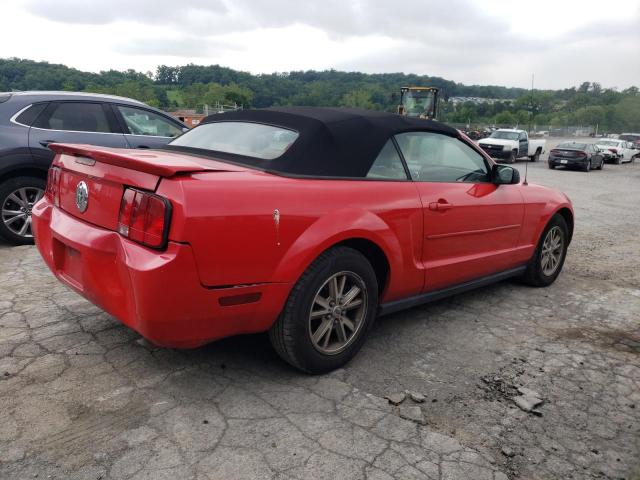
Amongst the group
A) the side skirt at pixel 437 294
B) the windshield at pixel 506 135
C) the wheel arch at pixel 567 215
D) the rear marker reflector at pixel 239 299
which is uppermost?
the windshield at pixel 506 135

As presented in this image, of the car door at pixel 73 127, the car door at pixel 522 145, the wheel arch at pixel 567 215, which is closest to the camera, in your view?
the wheel arch at pixel 567 215

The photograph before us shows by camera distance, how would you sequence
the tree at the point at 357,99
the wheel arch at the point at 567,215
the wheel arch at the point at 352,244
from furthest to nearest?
the tree at the point at 357,99
the wheel arch at the point at 567,215
the wheel arch at the point at 352,244

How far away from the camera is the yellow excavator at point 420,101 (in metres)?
27.3

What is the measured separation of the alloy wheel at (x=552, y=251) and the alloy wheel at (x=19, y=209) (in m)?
5.16

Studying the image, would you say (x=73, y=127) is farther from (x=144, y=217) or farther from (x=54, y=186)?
(x=144, y=217)

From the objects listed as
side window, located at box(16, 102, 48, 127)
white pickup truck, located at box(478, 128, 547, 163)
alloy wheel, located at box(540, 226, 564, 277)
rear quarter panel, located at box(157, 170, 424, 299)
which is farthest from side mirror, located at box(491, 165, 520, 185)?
white pickup truck, located at box(478, 128, 547, 163)

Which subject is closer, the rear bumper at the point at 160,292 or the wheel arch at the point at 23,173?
the rear bumper at the point at 160,292

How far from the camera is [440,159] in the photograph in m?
3.92

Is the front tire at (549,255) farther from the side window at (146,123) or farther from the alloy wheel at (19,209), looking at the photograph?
the alloy wheel at (19,209)

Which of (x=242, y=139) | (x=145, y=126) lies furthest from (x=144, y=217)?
(x=145, y=126)

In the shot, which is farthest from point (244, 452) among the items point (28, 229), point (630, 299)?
point (28, 229)

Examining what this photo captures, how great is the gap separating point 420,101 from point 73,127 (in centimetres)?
2371

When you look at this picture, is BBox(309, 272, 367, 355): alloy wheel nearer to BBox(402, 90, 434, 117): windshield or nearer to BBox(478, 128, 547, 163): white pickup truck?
BBox(478, 128, 547, 163): white pickup truck

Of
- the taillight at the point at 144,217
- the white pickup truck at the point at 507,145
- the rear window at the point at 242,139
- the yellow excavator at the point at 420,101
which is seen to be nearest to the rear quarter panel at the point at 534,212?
the rear window at the point at 242,139
